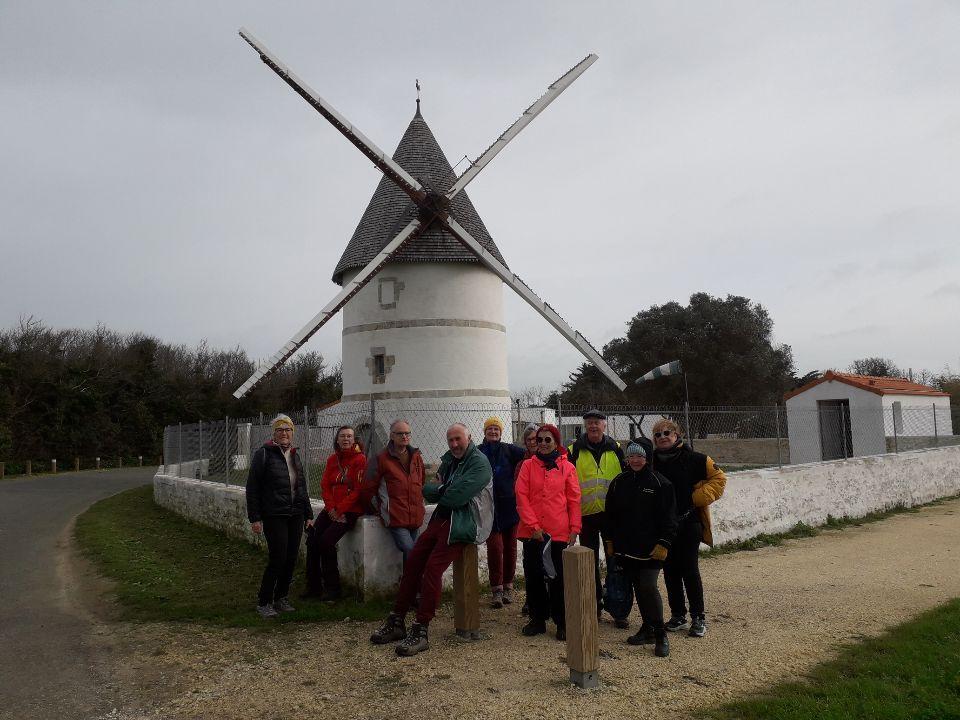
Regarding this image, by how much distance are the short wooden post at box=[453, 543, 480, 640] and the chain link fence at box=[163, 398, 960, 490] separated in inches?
70.1

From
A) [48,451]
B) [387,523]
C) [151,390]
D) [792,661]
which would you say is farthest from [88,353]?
[792,661]

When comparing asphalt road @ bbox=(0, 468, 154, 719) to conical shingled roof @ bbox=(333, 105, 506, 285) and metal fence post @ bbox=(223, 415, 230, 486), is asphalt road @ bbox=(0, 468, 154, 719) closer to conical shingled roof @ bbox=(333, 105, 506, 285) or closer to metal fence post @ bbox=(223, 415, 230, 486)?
metal fence post @ bbox=(223, 415, 230, 486)

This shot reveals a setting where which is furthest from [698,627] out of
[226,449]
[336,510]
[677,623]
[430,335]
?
[430,335]

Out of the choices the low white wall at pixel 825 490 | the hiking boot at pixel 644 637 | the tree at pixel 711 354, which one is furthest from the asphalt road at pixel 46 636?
the tree at pixel 711 354

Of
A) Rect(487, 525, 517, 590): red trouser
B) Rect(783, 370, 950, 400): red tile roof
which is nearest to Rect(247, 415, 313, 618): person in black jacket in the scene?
Rect(487, 525, 517, 590): red trouser

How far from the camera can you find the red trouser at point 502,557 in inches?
234

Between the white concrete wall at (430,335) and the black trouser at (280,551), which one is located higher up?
the white concrete wall at (430,335)

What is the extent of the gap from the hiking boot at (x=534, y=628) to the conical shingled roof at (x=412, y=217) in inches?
426

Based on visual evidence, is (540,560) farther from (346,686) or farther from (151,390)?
(151,390)

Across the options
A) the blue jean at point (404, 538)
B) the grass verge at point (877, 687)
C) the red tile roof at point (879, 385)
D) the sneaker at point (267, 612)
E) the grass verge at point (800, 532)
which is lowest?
the grass verge at point (800, 532)

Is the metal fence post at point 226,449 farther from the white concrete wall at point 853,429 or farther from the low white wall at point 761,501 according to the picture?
the white concrete wall at point 853,429

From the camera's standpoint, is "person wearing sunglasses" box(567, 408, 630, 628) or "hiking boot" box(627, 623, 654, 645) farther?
"person wearing sunglasses" box(567, 408, 630, 628)

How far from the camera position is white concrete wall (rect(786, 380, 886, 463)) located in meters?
13.3

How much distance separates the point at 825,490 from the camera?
417 inches
